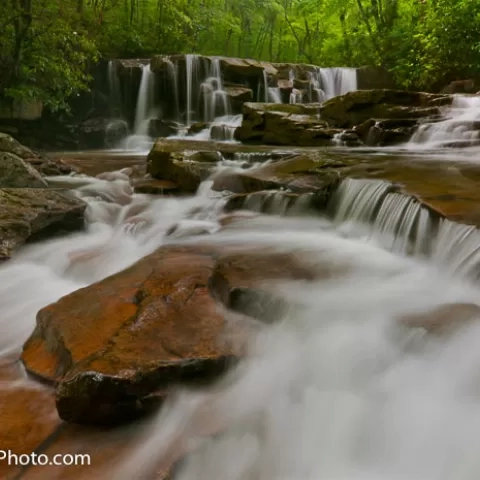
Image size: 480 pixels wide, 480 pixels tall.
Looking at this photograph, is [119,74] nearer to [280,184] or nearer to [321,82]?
[321,82]

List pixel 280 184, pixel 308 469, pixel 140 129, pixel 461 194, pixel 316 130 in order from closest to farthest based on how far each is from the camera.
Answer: pixel 308 469 < pixel 461 194 < pixel 280 184 < pixel 316 130 < pixel 140 129

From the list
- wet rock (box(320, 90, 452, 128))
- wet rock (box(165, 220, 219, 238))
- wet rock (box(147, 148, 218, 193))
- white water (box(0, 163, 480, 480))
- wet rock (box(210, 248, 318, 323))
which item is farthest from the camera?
wet rock (box(320, 90, 452, 128))

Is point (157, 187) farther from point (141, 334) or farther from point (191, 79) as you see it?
point (191, 79)

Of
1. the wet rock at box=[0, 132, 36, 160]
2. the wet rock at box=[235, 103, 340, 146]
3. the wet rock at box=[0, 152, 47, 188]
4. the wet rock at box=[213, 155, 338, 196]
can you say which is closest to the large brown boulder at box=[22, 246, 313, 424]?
the wet rock at box=[213, 155, 338, 196]

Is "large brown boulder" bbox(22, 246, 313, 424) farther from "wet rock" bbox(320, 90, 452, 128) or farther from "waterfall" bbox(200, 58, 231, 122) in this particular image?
"waterfall" bbox(200, 58, 231, 122)

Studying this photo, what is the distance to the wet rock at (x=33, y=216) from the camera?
5.61 meters

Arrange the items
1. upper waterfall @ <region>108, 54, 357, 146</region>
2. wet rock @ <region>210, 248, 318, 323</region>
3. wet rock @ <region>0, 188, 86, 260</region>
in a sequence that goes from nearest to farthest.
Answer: wet rock @ <region>210, 248, 318, 323</region> < wet rock @ <region>0, 188, 86, 260</region> < upper waterfall @ <region>108, 54, 357, 146</region>

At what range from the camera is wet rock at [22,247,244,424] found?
2.65 meters

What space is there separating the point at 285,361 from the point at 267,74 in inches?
630

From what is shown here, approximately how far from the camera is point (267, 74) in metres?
17.5

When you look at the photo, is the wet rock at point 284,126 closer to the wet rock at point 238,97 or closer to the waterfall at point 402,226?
the wet rock at point 238,97

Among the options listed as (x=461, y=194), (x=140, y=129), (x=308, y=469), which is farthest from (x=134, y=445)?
(x=140, y=129)

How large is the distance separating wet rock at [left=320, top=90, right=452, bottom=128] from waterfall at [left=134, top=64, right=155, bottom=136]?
24.6 feet

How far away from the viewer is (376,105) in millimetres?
11391
